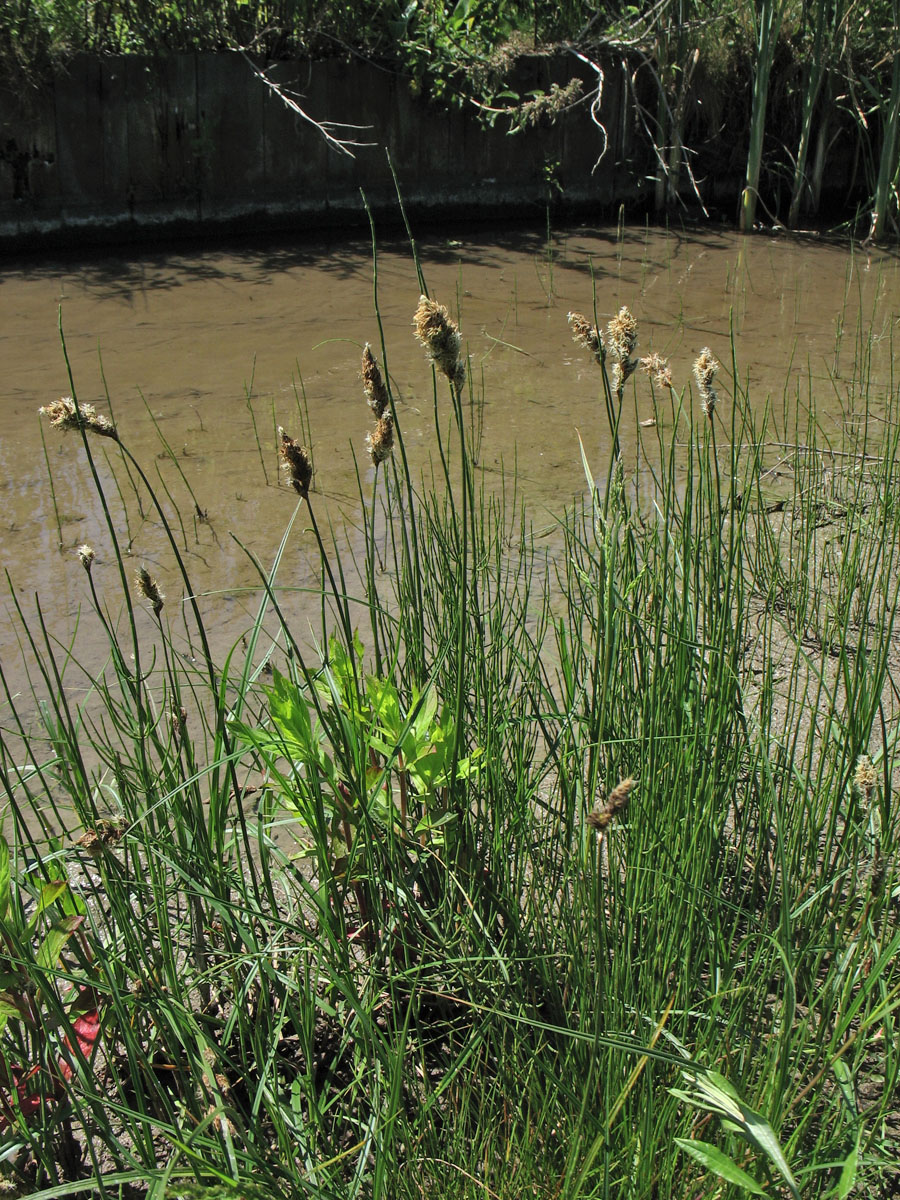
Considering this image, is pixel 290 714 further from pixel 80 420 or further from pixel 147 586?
pixel 80 420

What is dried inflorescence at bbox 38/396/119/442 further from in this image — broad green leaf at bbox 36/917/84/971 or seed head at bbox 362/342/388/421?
broad green leaf at bbox 36/917/84/971

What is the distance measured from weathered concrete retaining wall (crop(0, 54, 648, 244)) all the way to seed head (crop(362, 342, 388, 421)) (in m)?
6.44

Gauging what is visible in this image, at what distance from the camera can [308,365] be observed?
4.96 m

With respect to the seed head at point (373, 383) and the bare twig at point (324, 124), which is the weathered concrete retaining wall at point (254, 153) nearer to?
the bare twig at point (324, 124)

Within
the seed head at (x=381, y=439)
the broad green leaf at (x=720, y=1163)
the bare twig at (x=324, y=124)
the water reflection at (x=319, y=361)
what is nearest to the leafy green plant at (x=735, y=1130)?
the broad green leaf at (x=720, y=1163)

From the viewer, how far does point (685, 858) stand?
4.24 feet

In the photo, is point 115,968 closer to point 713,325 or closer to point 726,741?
point 726,741

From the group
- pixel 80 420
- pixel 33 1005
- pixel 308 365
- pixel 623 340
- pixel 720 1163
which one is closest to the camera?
pixel 720 1163

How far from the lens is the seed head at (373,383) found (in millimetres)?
1219

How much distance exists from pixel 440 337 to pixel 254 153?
688 centimetres

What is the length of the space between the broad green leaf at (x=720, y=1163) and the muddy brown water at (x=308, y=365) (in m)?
1.40

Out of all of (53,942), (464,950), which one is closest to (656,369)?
(464,950)

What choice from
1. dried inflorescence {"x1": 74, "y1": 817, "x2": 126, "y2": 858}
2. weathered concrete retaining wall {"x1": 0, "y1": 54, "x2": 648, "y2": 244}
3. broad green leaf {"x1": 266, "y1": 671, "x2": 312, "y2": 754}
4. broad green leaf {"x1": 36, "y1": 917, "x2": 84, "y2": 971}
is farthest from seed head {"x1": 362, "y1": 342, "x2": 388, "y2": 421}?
weathered concrete retaining wall {"x1": 0, "y1": 54, "x2": 648, "y2": 244}

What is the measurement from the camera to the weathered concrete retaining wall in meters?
6.83
